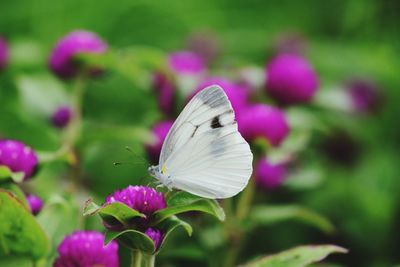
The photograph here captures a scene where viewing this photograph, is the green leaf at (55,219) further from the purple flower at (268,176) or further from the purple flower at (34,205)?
the purple flower at (268,176)

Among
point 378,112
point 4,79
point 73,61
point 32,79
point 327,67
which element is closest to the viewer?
point 73,61

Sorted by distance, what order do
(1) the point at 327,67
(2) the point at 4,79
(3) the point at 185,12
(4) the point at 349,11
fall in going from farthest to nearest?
1. (3) the point at 185,12
2. (4) the point at 349,11
3. (1) the point at 327,67
4. (2) the point at 4,79

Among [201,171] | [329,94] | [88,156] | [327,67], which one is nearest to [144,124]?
[88,156]

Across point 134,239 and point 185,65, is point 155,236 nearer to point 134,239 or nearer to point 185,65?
point 134,239

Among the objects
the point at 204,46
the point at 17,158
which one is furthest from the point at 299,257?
the point at 204,46

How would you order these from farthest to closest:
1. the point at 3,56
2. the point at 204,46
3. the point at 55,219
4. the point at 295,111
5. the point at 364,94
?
the point at 204,46
the point at 364,94
the point at 3,56
the point at 295,111
the point at 55,219

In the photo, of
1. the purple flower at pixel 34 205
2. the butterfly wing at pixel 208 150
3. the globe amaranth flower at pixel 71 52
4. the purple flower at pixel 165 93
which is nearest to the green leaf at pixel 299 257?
the butterfly wing at pixel 208 150

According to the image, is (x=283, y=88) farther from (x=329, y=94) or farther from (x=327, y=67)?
(x=327, y=67)
